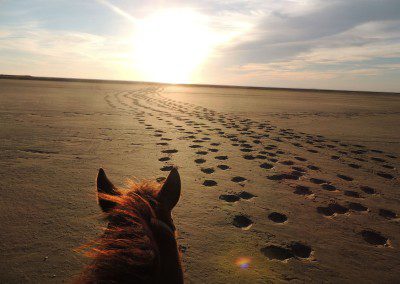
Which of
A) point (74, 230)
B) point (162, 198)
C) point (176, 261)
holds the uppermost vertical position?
point (162, 198)

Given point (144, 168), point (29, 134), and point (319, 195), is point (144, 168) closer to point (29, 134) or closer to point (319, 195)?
point (319, 195)

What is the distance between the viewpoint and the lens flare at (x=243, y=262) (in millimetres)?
2037

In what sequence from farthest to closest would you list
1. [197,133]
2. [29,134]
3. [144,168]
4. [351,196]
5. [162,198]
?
[197,133]
[29,134]
[144,168]
[351,196]
[162,198]

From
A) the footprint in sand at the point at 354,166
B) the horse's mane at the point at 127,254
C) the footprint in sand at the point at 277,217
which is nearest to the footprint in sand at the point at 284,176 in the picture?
the footprint in sand at the point at 277,217

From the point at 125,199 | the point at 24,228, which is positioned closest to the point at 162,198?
the point at 125,199

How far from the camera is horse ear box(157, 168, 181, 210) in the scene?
113 centimetres

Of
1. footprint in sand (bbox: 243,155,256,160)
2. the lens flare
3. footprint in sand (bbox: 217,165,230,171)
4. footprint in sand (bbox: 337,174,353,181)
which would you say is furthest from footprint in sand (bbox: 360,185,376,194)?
the lens flare

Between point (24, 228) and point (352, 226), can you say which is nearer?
point (24, 228)

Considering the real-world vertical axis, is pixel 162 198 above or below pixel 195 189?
above

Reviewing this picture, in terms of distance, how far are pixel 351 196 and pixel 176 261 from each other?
311 centimetres

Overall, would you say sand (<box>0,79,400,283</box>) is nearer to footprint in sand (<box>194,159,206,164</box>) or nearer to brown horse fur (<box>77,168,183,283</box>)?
footprint in sand (<box>194,159,206,164</box>)

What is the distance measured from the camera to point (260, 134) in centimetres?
720

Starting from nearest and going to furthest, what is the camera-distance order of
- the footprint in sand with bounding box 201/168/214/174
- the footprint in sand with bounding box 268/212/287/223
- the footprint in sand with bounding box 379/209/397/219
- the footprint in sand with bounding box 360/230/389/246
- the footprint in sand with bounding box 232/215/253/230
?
the footprint in sand with bounding box 360/230/389/246 → the footprint in sand with bounding box 232/215/253/230 → the footprint in sand with bounding box 268/212/287/223 → the footprint in sand with bounding box 379/209/397/219 → the footprint in sand with bounding box 201/168/214/174

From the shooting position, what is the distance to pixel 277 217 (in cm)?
280
